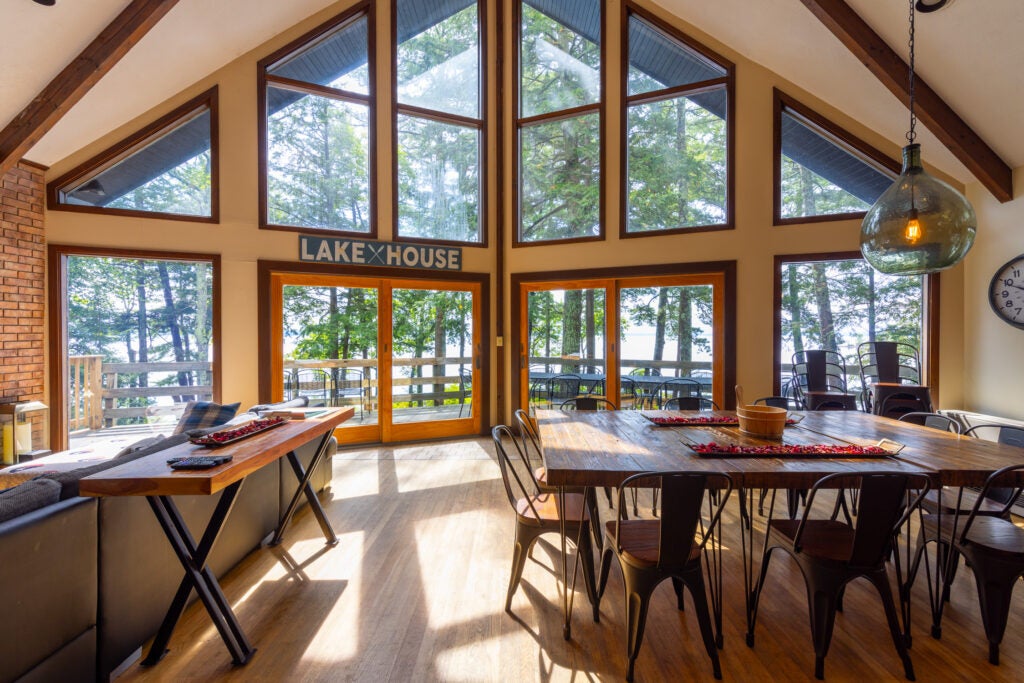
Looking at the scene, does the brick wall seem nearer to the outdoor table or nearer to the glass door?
the glass door

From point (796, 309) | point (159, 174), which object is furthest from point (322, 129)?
point (796, 309)

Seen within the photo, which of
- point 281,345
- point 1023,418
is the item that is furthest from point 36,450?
point 1023,418

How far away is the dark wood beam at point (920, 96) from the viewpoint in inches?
136

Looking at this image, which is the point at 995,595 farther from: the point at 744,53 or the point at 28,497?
the point at 744,53

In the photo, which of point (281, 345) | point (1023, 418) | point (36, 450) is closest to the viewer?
point (1023, 418)

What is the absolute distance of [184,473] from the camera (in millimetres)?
1653

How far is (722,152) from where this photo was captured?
5074 millimetres

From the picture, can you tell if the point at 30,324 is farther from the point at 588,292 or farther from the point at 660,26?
the point at 660,26

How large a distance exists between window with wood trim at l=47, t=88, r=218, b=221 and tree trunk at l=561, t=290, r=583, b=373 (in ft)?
13.4

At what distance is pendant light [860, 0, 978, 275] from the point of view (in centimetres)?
196

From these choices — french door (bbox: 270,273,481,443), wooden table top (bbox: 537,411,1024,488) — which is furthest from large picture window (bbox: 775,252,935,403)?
french door (bbox: 270,273,481,443)

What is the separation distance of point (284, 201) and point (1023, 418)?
7.33 metres

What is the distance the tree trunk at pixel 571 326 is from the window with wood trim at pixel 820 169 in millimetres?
2355

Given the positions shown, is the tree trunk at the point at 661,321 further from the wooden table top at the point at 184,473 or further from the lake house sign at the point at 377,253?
the wooden table top at the point at 184,473
